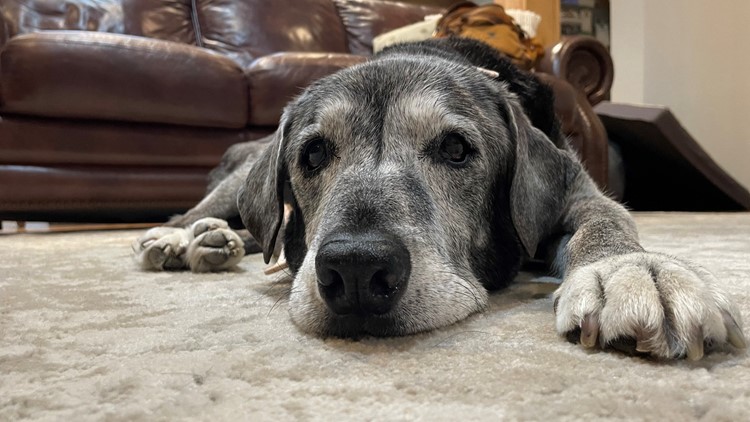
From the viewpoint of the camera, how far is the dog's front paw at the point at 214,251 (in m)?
2.31

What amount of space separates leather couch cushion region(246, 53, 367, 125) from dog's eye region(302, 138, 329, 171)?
274 centimetres

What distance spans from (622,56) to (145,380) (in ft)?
26.0

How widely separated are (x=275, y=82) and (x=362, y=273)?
141 inches

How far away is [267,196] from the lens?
1994 millimetres

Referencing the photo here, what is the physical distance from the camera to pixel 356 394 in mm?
921

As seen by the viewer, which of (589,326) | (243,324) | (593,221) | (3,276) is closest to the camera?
(589,326)

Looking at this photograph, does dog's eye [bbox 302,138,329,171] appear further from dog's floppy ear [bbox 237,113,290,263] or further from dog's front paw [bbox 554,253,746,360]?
dog's front paw [bbox 554,253,746,360]

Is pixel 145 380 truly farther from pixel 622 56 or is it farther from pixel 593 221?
pixel 622 56

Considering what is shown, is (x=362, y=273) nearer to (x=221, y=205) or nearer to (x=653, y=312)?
(x=653, y=312)

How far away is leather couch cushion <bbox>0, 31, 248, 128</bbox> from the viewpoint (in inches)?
152

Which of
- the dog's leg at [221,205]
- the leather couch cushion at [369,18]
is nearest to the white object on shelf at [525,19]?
the leather couch cushion at [369,18]

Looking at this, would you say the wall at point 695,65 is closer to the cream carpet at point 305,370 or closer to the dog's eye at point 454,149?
the cream carpet at point 305,370

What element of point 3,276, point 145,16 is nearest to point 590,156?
point 3,276

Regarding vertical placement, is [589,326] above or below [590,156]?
above
